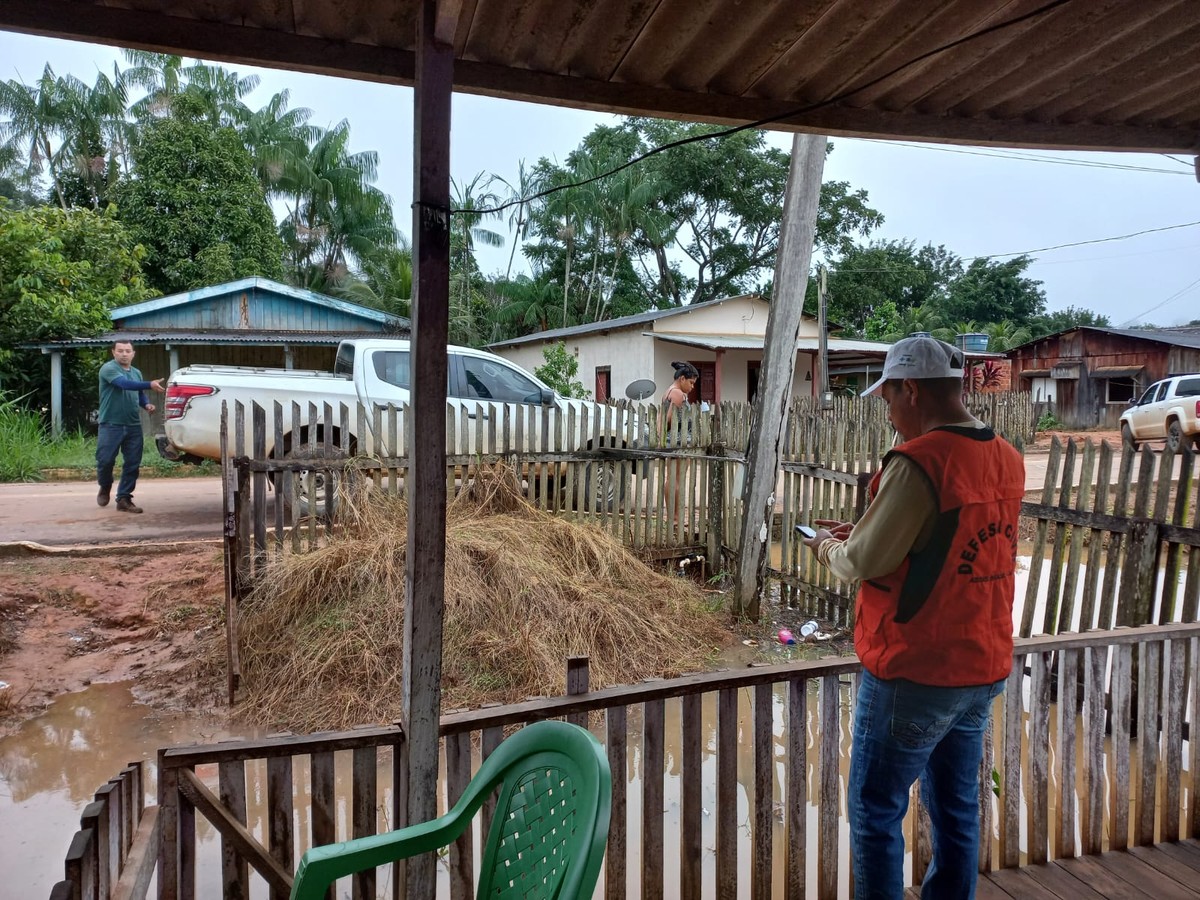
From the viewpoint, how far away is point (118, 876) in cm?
210

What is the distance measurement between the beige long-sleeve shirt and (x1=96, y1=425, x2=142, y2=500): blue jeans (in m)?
9.47

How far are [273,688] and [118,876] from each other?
269 centimetres

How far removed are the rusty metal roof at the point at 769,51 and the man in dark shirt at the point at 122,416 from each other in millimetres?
7831

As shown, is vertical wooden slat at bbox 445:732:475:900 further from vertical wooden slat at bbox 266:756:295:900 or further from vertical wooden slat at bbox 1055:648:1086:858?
vertical wooden slat at bbox 1055:648:1086:858

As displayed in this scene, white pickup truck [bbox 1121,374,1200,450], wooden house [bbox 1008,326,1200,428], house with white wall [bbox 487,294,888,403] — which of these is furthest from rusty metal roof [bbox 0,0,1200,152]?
wooden house [bbox 1008,326,1200,428]

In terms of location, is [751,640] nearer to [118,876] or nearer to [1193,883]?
[1193,883]

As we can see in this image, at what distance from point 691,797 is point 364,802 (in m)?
0.98

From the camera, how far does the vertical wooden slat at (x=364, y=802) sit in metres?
2.20

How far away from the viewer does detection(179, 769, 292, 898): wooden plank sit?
2.05 m

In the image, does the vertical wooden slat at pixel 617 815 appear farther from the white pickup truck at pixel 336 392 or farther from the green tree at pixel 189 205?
the green tree at pixel 189 205

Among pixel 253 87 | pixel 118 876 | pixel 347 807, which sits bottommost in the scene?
pixel 347 807

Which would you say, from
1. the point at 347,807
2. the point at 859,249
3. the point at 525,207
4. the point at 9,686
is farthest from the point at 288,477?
the point at 859,249

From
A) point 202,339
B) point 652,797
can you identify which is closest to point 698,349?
point 202,339

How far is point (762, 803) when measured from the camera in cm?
256
